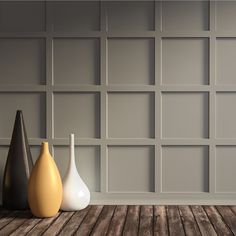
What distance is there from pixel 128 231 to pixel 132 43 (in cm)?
139

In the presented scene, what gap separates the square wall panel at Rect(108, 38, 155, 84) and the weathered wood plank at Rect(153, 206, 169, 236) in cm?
94

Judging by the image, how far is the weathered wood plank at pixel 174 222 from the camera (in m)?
2.77

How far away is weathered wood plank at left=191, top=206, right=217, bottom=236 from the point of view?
276cm

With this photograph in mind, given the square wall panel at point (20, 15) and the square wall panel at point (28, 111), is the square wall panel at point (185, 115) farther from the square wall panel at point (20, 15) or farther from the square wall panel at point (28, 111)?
the square wall panel at point (20, 15)

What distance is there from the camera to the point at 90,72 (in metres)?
3.48

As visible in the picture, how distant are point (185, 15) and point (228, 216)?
1450 millimetres

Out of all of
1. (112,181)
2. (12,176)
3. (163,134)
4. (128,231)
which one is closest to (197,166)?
(163,134)

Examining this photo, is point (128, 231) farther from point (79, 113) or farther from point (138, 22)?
point (138, 22)

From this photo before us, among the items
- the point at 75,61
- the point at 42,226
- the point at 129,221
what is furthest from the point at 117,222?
the point at 75,61

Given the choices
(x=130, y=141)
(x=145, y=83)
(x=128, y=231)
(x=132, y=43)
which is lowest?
(x=128, y=231)

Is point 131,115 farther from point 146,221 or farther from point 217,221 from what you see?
point 217,221

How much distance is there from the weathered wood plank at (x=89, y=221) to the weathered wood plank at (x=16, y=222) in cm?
39

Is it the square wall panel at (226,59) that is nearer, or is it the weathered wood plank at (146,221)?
the weathered wood plank at (146,221)

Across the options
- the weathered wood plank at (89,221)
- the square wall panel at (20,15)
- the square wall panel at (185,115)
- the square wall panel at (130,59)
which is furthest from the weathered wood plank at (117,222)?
the square wall panel at (20,15)
